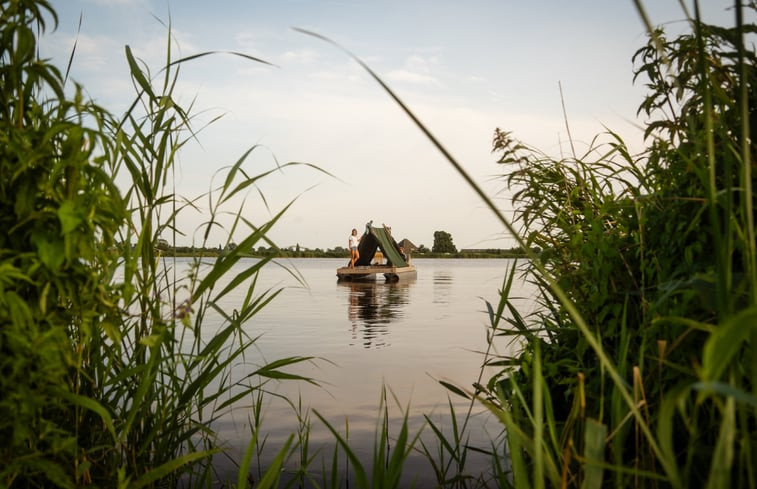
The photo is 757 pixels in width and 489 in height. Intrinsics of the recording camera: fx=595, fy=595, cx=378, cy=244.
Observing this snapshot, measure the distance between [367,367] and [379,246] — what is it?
16771mm

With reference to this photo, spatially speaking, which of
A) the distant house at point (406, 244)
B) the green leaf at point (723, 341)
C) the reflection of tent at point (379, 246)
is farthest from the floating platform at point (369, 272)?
the green leaf at point (723, 341)

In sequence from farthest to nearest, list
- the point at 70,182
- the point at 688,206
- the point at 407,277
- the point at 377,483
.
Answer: the point at 407,277 → the point at 688,206 → the point at 377,483 → the point at 70,182

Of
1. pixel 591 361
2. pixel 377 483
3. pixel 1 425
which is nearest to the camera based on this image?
pixel 1 425

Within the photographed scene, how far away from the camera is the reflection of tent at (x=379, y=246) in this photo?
22188 mm

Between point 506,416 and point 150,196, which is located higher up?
point 150,196

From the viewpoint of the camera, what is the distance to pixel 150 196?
1.92 meters

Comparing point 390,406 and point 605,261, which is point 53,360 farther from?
point 390,406

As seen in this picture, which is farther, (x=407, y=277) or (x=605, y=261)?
(x=407, y=277)

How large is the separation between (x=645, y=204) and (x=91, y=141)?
1.71m

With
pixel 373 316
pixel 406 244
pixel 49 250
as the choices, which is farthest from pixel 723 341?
pixel 406 244

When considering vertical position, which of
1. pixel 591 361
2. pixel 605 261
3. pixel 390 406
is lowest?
pixel 390 406

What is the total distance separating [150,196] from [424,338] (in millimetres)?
5917

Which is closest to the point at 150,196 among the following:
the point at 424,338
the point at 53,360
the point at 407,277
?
the point at 53,360

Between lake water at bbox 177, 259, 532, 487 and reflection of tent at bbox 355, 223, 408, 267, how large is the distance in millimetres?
9821
